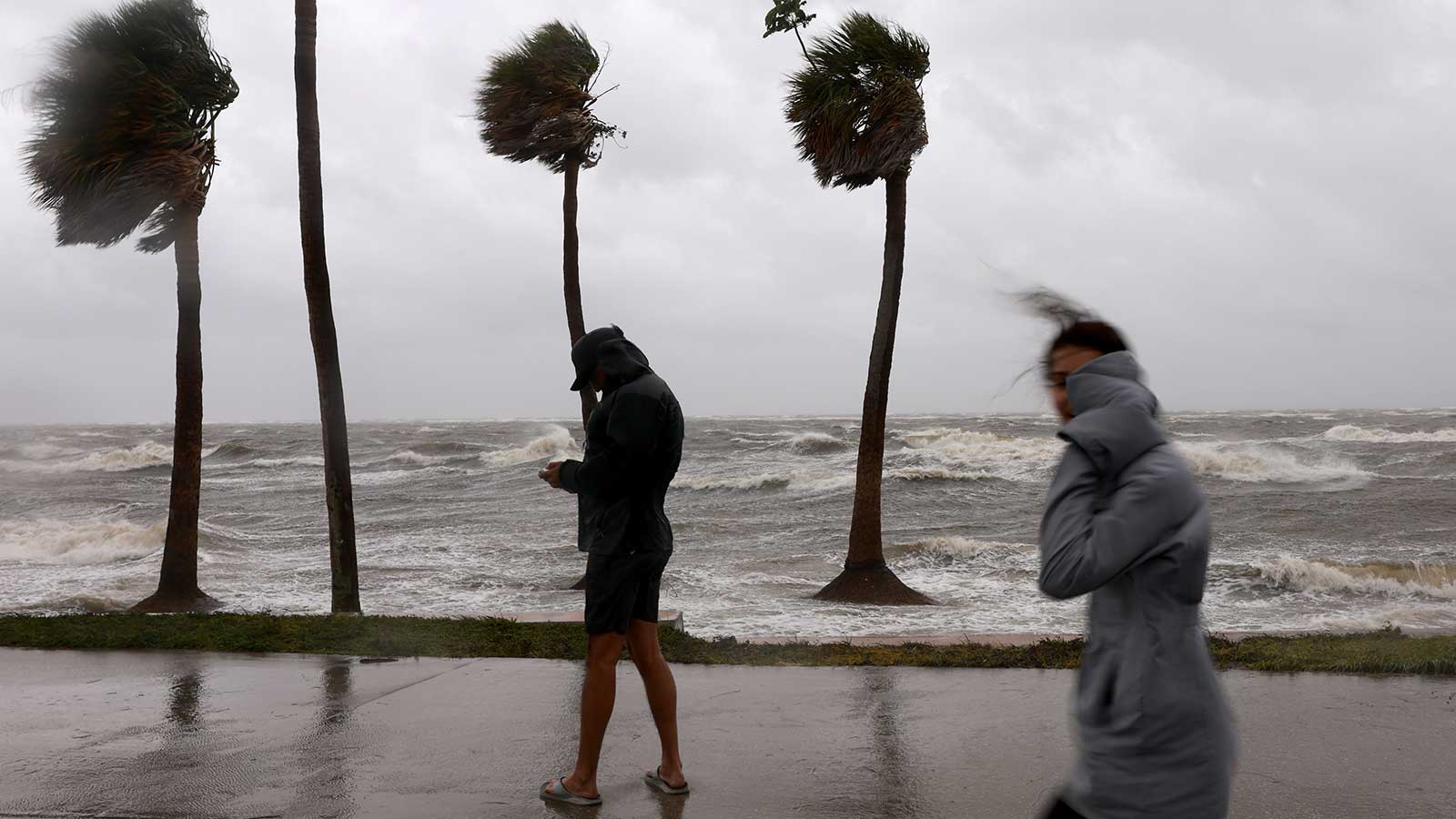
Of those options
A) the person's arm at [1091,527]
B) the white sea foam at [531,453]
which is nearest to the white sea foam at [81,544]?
the person's arm at [1091,527]

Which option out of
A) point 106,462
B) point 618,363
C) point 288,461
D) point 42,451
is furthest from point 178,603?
point 42,451

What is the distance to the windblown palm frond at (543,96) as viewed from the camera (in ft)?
48.0

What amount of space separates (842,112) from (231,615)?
8.59m

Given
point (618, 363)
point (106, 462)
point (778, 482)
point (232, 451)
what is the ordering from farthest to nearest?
point (232, 451) → point (106, 462) → point (778, 482) → point (618, 363)

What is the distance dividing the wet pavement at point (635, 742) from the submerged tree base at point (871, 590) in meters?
7.05

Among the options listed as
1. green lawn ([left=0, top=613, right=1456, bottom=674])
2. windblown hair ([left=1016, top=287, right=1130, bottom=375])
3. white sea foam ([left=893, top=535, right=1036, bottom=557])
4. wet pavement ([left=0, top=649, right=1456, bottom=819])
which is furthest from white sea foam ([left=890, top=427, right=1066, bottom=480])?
windblown hair ([left=1016, top=287, right=1130, bottom=375])

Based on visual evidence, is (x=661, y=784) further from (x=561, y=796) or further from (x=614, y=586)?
(x=614, y=586)

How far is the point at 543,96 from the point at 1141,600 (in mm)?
13717

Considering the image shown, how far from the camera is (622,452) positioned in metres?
3.97

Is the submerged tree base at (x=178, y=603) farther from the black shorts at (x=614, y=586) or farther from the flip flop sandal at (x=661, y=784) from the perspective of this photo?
the black shorts at (x=614, y=586)

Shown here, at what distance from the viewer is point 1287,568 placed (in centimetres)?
1502

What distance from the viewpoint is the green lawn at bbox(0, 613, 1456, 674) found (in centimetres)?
661

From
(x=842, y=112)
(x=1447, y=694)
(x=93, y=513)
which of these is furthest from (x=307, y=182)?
(x=93, y=513)

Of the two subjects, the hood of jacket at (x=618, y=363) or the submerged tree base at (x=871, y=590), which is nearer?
the hood of jacket at (x=618, y=363)
